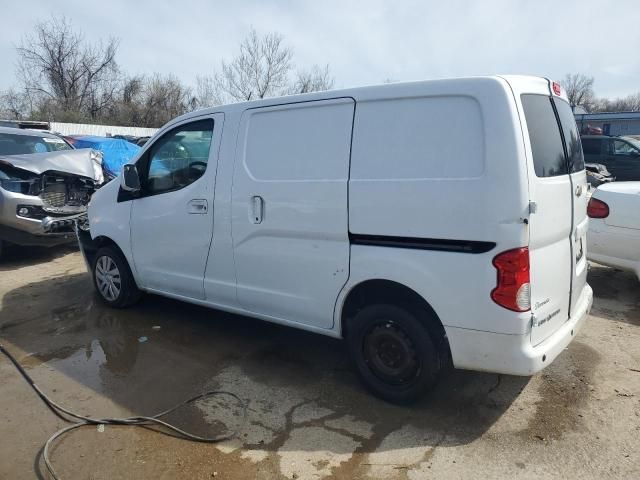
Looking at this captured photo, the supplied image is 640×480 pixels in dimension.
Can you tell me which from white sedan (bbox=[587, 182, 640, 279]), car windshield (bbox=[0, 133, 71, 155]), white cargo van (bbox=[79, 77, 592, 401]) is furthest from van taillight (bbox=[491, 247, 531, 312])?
car windshield (bbox=[0, 133, 71, 155])

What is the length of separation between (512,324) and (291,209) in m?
1.70

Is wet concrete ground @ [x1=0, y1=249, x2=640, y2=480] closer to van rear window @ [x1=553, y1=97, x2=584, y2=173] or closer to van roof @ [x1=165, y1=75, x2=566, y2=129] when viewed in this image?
van rear window @ [x1=553, y1=97, x2=584, y2=173]

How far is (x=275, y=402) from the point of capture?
340 cm

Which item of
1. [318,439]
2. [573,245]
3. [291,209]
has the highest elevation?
[291,209]

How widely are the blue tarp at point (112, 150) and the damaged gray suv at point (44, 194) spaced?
3991mm

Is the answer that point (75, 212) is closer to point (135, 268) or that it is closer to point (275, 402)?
point (135, 268)

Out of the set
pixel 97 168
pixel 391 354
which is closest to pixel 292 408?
pixel 391 354

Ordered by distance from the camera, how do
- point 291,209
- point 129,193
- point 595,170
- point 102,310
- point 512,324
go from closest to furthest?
point 512,324 < point 291,209 < point 129,193 < point 102,310 < point 595,170

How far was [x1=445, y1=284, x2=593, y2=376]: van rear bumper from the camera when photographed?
2.79m

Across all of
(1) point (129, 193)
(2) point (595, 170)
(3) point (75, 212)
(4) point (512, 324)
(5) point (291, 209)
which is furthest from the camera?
(2) point (595, 170)

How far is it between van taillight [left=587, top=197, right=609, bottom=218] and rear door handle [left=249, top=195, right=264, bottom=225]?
379 cm

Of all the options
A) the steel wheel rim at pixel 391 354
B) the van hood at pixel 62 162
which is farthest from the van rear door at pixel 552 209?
the van hood at pixel 62 162

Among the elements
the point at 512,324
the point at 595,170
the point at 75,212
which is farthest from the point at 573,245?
the point at 595,170

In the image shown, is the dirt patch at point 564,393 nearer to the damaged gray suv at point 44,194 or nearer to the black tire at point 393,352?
the black tire at point 393,352
